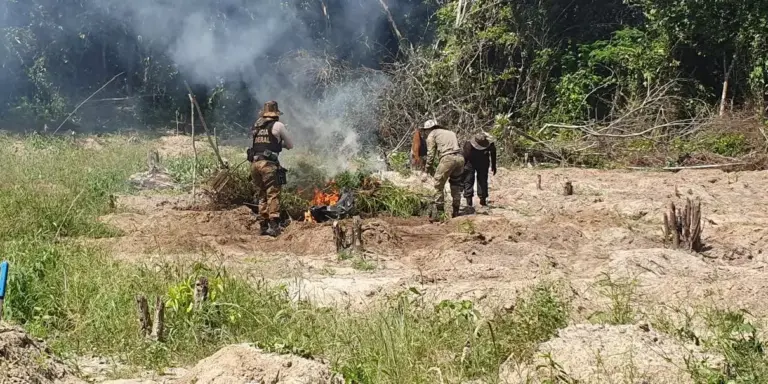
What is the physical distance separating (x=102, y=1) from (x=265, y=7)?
4.30 metres

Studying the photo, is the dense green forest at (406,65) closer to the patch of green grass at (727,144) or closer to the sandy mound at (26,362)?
the patch of green grass at (727,144)

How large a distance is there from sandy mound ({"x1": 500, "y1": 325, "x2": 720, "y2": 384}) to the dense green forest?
35.7 feet

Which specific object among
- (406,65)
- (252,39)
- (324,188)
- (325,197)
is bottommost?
(325,197)

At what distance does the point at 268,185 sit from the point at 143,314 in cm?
431

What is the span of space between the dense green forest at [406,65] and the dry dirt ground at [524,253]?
197 inches

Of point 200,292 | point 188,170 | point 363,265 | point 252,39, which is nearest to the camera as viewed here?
point 200,292

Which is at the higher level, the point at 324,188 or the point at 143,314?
the point at 324,188

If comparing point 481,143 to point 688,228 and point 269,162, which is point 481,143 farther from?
point 688,228

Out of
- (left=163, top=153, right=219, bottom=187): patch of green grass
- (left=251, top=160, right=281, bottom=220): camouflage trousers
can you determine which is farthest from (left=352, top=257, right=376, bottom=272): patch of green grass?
(left=163, top=153, right=219, bottom=187): patch of green grass

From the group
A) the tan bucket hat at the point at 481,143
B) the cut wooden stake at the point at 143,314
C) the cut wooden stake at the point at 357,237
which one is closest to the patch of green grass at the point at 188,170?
the tan bucket hat at the point at 481,143

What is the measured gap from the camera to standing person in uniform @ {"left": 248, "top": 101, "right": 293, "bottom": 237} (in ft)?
29.3

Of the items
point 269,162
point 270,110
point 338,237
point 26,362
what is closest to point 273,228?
point 269,162

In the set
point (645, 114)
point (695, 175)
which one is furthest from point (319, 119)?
point (695, 175)

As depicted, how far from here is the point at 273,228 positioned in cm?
894
